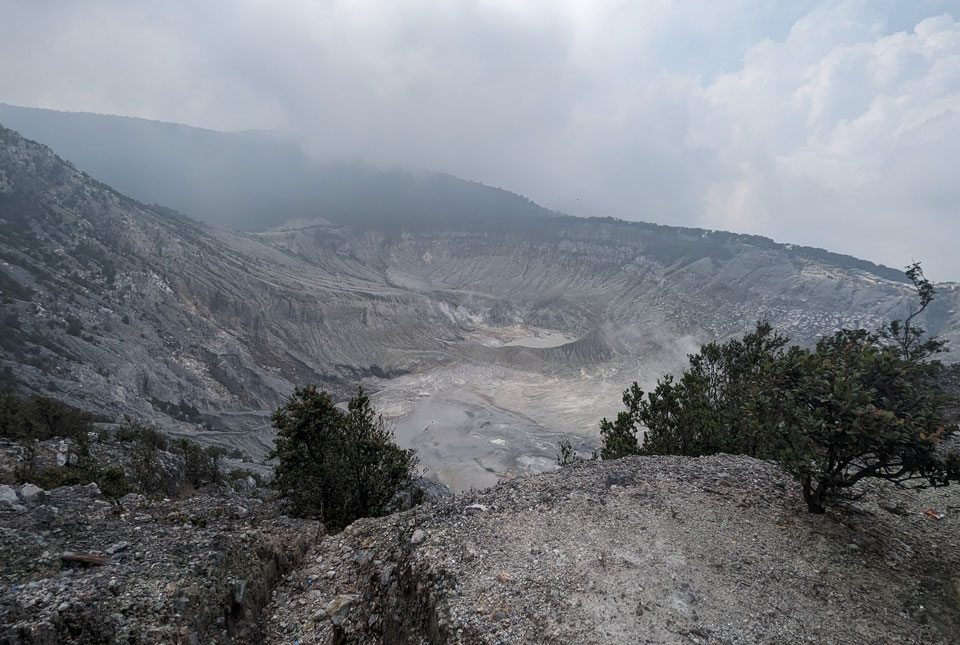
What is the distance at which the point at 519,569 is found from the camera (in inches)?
300

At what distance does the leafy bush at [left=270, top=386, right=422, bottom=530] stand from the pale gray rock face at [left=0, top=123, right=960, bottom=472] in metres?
27.0

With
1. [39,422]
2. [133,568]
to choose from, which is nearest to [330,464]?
[133,568]

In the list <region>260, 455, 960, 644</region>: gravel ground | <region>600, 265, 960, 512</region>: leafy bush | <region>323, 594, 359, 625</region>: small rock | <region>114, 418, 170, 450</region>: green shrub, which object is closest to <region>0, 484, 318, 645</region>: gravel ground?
<region>260, 455, 960, 644</region>: gravel ground

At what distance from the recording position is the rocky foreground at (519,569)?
6.35 m

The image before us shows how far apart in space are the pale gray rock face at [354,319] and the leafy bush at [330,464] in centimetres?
2696

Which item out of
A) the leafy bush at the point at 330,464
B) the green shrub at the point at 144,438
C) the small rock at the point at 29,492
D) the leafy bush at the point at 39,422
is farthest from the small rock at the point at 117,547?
the green shrub at the point at 144,438

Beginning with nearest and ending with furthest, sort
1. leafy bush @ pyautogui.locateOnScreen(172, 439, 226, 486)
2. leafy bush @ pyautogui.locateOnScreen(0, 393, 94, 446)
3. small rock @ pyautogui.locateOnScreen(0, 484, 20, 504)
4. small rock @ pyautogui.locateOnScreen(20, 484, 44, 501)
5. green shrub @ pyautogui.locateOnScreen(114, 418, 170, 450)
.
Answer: small rock @ pyautogui.locateOnScreen(0, 484, 20, 504), small rock @ pyautogui.locateOnScreen(20, 484, 44, 501), leafy bush @ pyautogui.locateOnScreen(0, 393, 94, 446), leafy bush @ pyautogui.locateOnScreen(172, 439, 226, 486), green shrub @ pyautogui.locateOnScreen(114, 418, 170, 450)

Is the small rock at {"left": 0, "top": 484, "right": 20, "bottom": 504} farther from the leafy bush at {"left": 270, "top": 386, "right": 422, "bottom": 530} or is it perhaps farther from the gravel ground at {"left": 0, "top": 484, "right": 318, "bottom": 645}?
the leafy bush at {"left": 270, "top": 386, "right": 422, "bottom": 530}

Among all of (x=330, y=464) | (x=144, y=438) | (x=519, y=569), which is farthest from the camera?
(x=144, y=438)

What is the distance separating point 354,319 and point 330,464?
7113cm

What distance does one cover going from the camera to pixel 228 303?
68438 mm

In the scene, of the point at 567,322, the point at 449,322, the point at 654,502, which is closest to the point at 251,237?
the point at 449,322

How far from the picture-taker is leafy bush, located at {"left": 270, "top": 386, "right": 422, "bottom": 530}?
41.9ft

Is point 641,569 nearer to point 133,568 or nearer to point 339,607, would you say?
point 339,607
